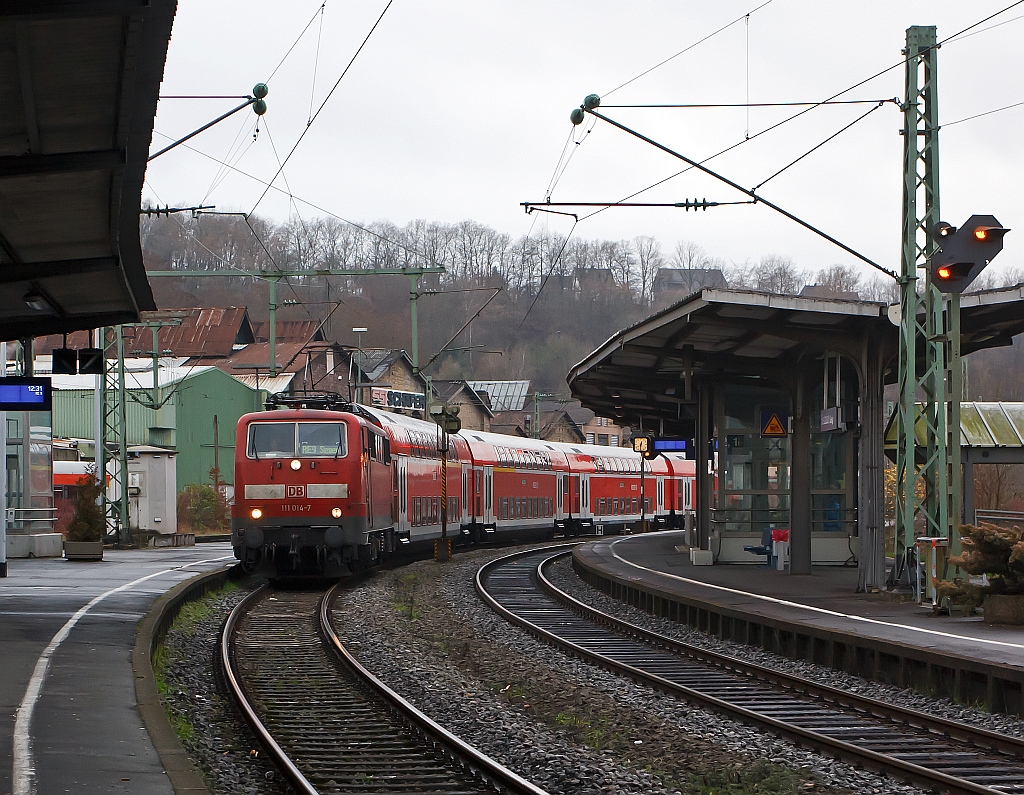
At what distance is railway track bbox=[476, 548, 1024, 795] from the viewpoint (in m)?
8.40

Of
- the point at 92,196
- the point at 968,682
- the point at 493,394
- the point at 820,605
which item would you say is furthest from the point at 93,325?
the point at 493,394

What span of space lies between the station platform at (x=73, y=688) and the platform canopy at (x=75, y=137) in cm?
363

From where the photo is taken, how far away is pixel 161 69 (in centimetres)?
792

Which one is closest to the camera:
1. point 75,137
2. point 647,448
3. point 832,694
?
point 75,137

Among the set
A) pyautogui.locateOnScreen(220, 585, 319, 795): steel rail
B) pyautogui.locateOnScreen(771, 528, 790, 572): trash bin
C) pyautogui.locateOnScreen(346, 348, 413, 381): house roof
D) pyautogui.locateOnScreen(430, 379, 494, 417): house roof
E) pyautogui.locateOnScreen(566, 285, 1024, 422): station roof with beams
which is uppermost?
pyautogui.locateOnScreen(346, 348, 413, 381): house roof

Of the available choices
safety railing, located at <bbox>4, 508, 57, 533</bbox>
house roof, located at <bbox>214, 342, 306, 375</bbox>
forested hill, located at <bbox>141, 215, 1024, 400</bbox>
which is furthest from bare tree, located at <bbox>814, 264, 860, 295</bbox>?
house roof, located at <bbox>214, 342, 306, 375</bbox>

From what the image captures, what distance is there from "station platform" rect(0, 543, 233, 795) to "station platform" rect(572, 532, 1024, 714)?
6.71 metres

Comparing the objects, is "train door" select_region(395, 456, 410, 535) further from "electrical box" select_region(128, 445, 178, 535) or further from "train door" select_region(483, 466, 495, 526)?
"electrical box" select_region(128, 445, 178, 535)

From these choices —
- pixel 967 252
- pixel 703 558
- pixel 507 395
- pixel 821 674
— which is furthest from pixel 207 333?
pixel 821 674

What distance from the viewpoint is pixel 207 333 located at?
74.5m

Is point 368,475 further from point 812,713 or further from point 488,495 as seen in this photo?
point 488,495

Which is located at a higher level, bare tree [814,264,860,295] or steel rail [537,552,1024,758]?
bare tree [814,264,860,295]

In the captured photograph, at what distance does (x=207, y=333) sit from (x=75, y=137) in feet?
220

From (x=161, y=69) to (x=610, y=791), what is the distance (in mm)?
5219
